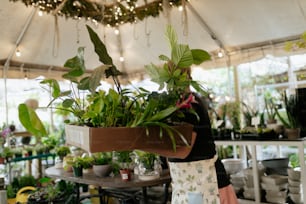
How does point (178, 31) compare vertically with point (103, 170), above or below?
above

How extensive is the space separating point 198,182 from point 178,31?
3.53 metres

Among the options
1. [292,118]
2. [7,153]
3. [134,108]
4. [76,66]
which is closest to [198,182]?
[134,108]

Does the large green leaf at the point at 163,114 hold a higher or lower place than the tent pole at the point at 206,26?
lower

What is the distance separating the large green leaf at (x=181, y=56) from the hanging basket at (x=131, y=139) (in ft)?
0.81

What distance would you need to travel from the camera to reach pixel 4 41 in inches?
173

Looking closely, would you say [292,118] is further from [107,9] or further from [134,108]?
[107,9]

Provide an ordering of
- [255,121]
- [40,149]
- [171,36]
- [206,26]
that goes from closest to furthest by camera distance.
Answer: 1. [171,36]
2. [255,121]
3. [206,26]
4. [40,149]

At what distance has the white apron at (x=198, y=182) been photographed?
1668mm

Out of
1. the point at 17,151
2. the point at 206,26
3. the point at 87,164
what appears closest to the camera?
the point at 87,164

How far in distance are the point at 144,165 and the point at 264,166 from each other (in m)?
1.55

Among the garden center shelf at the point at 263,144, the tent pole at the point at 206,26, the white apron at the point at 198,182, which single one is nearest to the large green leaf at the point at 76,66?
the white apron at the point at 198,182

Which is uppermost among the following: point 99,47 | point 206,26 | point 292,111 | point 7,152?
point 206,26

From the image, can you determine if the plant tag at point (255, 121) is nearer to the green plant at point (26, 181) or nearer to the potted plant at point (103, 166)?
the potted plant at point (103, 166)

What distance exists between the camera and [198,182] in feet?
5.51
